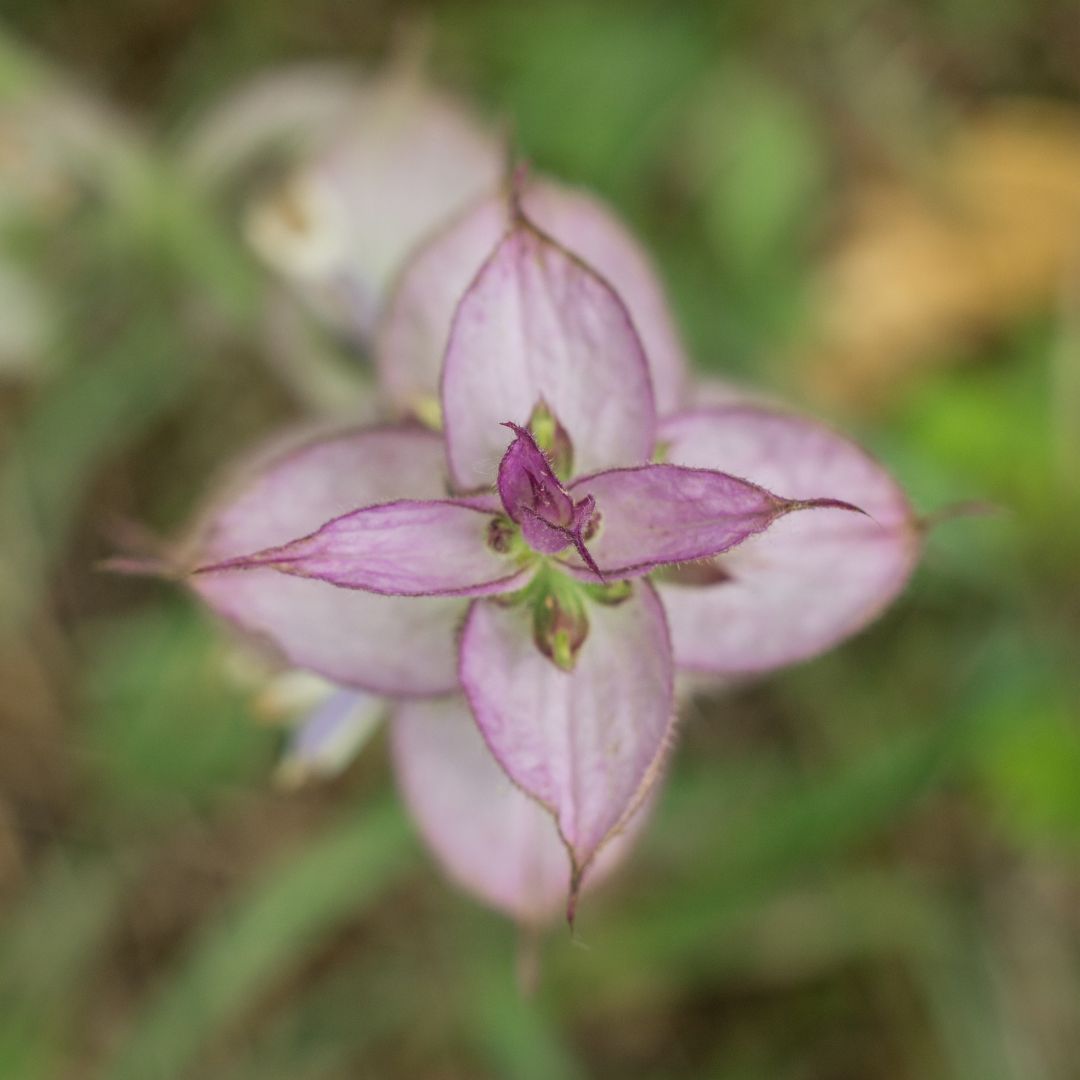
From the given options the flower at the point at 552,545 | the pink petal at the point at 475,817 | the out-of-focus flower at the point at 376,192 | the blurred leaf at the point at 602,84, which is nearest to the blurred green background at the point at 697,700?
the blurred leaf at the point at 602,84

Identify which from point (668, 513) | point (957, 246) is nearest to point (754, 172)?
point (957, 246)

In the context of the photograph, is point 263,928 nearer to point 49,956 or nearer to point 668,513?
point 49,956

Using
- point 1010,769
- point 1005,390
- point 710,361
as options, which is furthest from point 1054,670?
point 710,361

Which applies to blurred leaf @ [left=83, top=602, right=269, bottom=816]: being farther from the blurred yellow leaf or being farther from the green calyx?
the green calyx

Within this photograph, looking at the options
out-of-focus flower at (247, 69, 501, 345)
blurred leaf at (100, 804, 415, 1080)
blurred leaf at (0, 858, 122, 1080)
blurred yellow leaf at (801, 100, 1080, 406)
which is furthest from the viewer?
blurred yellow leaf at (801, 100, 1080, 406)

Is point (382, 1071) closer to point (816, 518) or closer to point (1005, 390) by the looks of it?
point (1005, 390)

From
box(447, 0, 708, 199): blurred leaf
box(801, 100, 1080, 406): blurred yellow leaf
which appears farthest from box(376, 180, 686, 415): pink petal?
box(801, 100, 1080, 406): blurred yellow leaf
